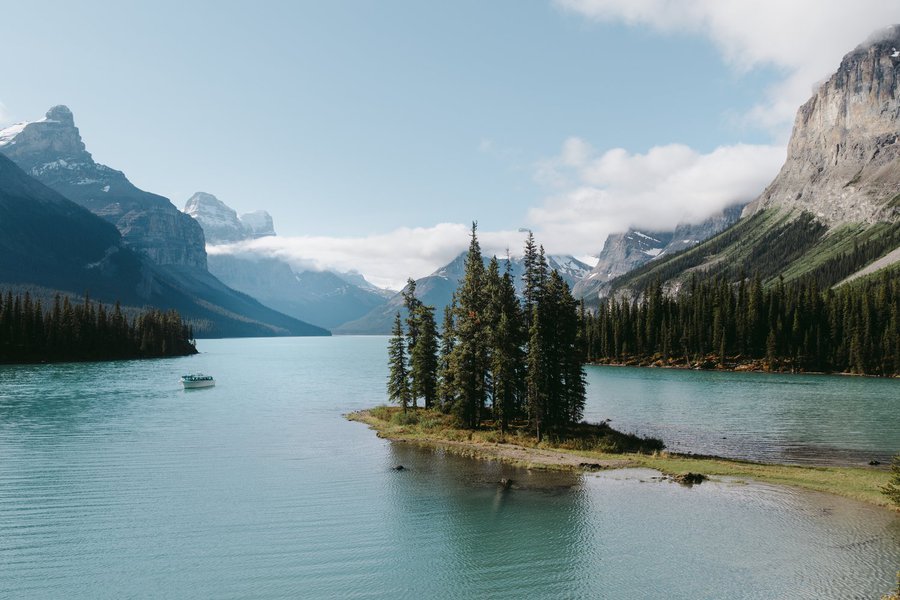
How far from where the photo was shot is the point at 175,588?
26516 mm

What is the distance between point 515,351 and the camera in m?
64.6

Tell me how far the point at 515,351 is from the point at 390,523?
104 feet

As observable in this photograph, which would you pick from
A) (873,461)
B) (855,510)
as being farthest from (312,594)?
(873,461)

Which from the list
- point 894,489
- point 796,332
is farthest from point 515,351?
point 796,332

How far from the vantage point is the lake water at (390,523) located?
27.1 metres

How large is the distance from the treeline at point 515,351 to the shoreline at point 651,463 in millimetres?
4044

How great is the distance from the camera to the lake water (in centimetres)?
2709

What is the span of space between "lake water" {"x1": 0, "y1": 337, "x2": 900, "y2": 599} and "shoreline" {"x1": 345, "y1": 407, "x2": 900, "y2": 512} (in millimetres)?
2409

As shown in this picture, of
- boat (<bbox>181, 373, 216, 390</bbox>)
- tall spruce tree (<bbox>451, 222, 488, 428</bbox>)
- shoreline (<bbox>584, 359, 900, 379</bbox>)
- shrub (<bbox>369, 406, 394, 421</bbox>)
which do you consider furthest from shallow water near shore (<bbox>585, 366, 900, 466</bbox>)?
boat (<bbox>181, 373, 216, 390</bbox>)

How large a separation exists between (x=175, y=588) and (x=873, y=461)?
191 feet

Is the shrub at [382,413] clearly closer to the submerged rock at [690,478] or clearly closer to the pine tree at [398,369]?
the pine tree at [398,369]

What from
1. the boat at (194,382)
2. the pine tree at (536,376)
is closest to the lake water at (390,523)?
the pine tree at (536,376)

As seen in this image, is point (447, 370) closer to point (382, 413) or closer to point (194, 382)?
point (382, 413)

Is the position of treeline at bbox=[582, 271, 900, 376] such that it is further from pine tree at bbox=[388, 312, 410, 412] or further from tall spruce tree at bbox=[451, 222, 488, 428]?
tall spruce tree at bbox=[451, 222, 488, 428]
